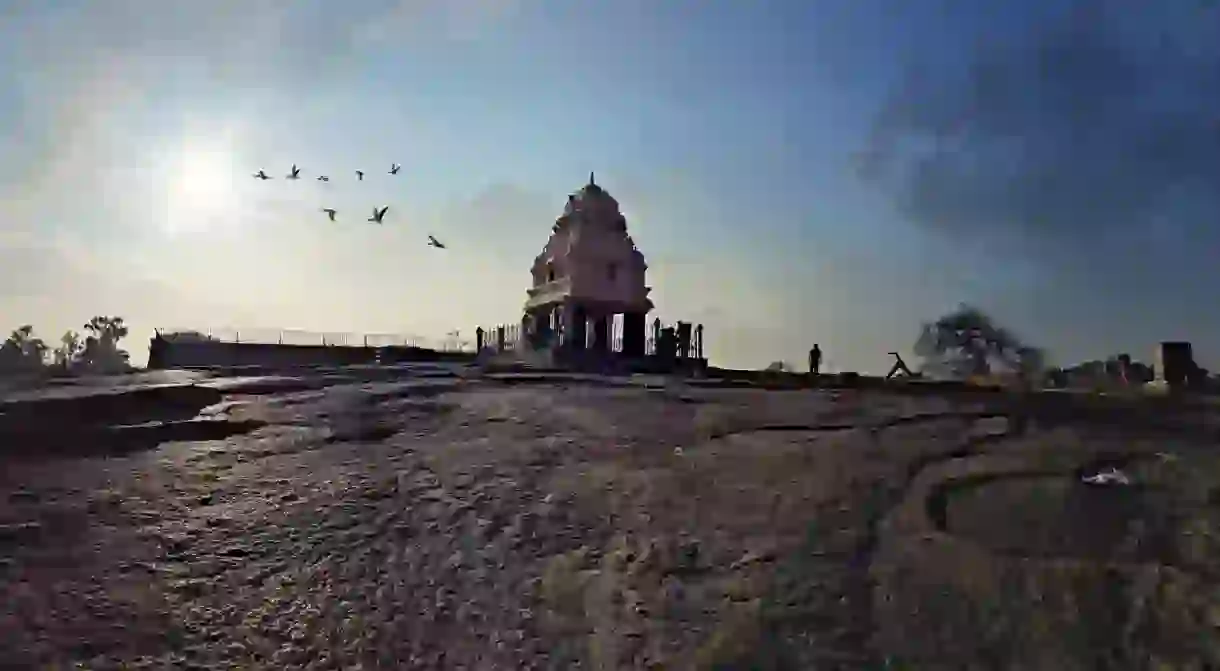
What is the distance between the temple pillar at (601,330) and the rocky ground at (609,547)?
677 inches

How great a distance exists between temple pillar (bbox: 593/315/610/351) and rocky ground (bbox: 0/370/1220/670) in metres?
17.2

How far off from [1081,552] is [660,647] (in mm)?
1310

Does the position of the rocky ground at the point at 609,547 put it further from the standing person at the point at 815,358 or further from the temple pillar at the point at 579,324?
the temple pillar at the point at 579,324

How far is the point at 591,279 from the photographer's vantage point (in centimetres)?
2123

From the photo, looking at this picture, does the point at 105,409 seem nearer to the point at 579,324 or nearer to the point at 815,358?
the point at 815,358

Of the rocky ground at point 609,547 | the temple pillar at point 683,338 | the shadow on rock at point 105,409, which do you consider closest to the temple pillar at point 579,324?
the temple pillar at point 683,338

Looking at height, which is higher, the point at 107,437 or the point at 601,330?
the point at 601,330

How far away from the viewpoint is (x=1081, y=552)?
2.47 meters

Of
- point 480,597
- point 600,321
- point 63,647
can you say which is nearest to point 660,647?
point 480,597

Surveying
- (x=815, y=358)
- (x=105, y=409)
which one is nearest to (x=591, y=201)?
(x=815, y=358)

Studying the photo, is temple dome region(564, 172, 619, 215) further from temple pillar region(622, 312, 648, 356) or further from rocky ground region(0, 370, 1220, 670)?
rocky ground region(0, 370, 1220, 670)

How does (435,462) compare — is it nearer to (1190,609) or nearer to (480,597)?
(480,597)

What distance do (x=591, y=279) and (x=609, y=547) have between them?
18.7 metres

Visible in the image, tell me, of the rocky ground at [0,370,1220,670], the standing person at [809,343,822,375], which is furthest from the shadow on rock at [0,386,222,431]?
the standing person at [809,343,822,375]
